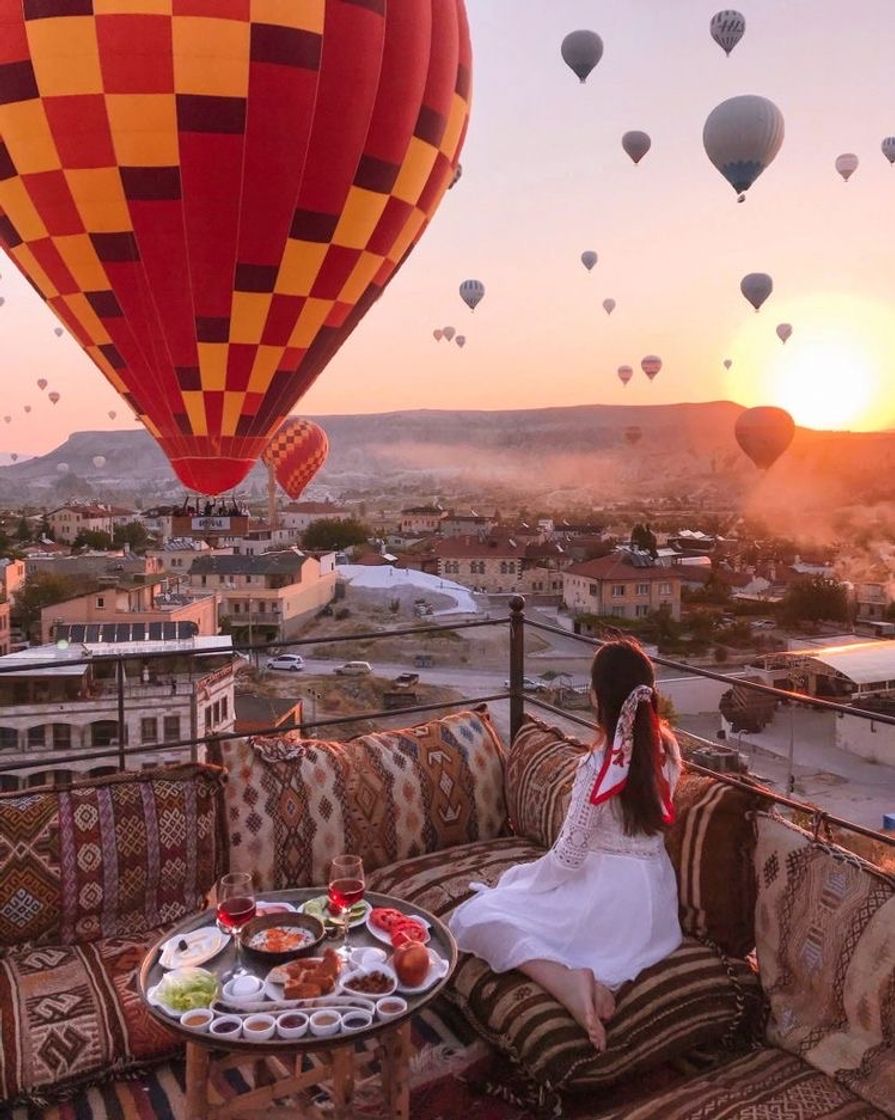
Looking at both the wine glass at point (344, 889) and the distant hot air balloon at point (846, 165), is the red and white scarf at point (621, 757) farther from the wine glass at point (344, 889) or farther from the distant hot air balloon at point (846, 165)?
the distant hot air balloon at point (846, 165)

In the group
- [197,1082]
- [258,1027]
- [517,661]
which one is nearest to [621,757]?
[258,1027]

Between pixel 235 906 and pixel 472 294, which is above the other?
pixel 472 294

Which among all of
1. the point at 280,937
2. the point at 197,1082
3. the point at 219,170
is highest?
the point at 219,170

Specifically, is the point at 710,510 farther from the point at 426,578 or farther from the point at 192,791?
the point at 192,791

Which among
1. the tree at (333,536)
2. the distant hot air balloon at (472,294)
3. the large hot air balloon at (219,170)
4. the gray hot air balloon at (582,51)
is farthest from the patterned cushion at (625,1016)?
the tree at (333,536)

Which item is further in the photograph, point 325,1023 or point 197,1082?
point 197,1082

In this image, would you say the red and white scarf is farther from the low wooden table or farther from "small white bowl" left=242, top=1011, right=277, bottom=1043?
"small white bowl" left=242, top=1011, right=277, bottom=1043

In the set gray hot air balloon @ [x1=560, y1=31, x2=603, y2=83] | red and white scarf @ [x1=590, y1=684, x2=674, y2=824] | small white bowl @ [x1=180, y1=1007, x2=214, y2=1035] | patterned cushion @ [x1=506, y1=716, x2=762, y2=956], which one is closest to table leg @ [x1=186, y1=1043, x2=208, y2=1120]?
small white bowl @ [x1=180, y1=1007, x2=214, y2=1035]

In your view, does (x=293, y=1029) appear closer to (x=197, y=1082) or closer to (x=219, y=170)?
(x=197, y=1082)
